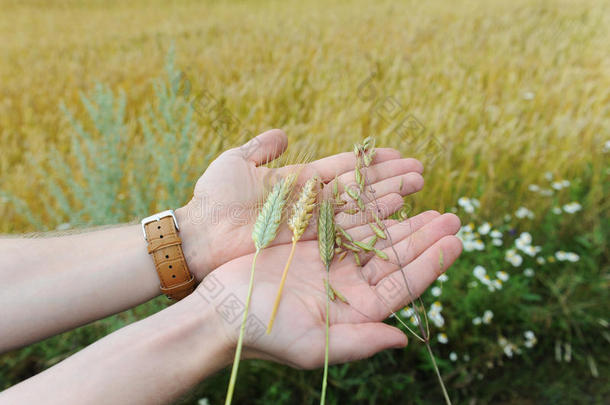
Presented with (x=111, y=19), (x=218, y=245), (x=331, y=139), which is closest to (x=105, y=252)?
(x=218, y=245)

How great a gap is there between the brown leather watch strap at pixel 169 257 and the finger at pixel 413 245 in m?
0.56

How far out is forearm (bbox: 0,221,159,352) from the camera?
1.28 m

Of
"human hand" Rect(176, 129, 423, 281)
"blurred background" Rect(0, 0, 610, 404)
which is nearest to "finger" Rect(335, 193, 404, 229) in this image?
"human hand" Rect(176, 129, 423, 281)

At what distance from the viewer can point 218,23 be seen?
4.33m

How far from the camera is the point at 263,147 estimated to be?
148 centimetres

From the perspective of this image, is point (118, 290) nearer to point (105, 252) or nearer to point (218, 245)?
point (105, 252)

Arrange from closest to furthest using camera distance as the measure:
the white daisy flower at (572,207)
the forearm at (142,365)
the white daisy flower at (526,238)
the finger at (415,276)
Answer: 1. the forearm at (142,365)
2. the finger at (415,276)
3. the white daisy flower at (526,238)
4. the white daisy flower at (572,207)

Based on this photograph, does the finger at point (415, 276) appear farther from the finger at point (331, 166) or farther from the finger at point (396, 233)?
the finger at point (331, 166)

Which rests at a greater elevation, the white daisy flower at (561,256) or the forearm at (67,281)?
the forearm at (67,281)

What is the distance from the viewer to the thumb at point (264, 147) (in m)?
1.48

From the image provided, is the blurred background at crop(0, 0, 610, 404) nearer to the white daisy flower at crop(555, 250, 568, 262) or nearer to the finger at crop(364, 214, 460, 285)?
the white daisy flower at crop(555, 250, 568, 262)

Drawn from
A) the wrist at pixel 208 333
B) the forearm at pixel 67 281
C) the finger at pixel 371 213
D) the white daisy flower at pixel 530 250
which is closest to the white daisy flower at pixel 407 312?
the finger at pixel 371 213

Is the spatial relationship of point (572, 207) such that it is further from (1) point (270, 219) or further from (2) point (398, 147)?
(1) point (270, 219)

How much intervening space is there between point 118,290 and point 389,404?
42.5 inches
